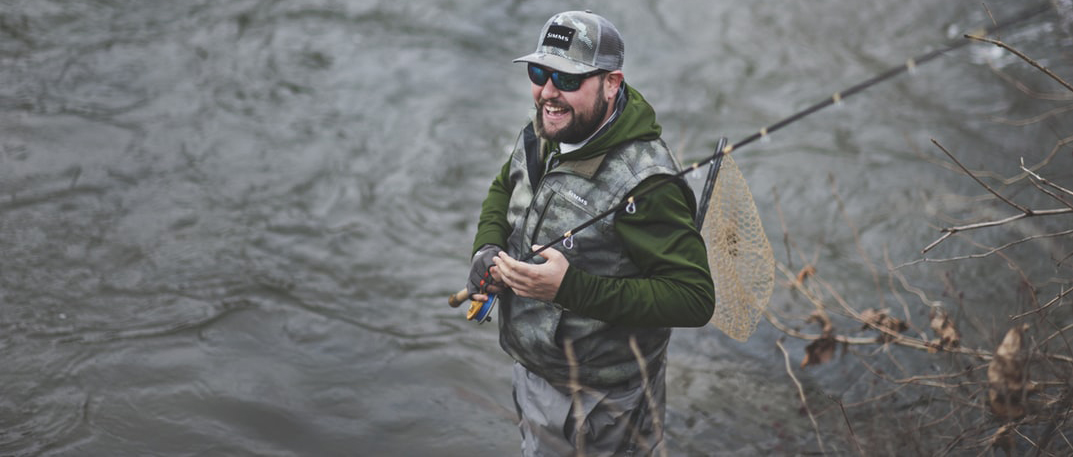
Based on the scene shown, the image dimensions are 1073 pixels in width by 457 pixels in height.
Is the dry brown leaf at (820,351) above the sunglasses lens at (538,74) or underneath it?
underneath

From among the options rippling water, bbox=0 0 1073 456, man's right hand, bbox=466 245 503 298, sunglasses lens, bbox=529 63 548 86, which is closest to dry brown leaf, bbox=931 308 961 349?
rippling water, bbox=0 0 1073 456

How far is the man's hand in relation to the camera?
262cm

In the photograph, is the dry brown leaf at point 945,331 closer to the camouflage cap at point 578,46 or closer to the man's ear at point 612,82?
the man's ear at point 612,82

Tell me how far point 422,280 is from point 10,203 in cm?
264

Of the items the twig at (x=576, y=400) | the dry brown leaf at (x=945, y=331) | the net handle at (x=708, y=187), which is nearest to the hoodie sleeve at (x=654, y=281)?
the twig at (x=576, y=400)

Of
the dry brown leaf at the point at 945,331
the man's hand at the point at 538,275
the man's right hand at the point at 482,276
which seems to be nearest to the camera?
the man's hand at the point at 538,275

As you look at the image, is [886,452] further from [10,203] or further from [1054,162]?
[10,203]

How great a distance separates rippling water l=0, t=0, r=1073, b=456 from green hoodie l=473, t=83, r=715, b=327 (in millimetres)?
1686

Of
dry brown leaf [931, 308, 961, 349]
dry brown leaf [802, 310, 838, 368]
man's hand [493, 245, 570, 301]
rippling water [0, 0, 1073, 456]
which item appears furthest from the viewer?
dry brown leaf [802, 310, 838, 368]

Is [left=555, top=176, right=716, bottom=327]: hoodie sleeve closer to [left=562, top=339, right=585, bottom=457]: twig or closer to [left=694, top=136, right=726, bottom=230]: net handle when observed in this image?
[left=562, top=339, right=585, bottom=457]: twig

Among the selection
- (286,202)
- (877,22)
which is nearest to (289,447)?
(286,202)

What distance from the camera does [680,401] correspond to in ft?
15.3

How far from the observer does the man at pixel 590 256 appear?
2.66 m

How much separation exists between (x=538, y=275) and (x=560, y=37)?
0.71 meters
